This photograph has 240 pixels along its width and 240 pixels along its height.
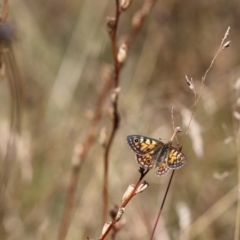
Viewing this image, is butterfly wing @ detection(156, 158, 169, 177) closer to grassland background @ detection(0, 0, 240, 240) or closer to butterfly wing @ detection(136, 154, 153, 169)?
butterfly wing @ detection(136, 154, 153, 169)

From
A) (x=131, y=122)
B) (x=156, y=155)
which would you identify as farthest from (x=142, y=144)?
(x=131, y=122)

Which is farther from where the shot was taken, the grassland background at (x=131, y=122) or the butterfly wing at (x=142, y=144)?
the grassland background at (x=131, y=122)

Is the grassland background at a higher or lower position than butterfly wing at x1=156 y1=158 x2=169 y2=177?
higher

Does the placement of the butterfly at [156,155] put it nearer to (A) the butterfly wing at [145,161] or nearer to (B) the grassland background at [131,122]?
(A) the butterfly wing at [145,161]

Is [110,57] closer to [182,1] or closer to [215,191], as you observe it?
[182,1]

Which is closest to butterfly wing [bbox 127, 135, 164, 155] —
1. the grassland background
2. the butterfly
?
the butterfly

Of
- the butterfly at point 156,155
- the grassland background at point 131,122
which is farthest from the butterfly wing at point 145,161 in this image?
the grassland background at point 131,122
